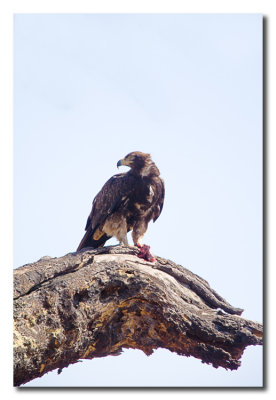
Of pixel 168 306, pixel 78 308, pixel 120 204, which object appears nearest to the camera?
Answer: pixel 78 308

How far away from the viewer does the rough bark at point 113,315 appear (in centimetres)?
497

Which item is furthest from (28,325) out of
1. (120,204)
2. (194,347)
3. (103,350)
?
(120,204)

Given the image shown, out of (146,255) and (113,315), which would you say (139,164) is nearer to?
(146,255)

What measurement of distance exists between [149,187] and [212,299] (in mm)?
2409

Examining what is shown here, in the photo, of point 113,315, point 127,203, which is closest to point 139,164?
point 127,203

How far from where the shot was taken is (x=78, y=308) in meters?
5.24

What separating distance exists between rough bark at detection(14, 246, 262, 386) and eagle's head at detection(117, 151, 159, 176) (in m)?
2.33

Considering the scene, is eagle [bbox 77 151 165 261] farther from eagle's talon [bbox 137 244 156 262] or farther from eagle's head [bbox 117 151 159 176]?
eagle's talon [bbox 137 244 156 262]

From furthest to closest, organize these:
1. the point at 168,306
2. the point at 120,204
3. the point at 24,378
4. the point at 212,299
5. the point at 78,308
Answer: the point at 120,204 → the point at 212,299 → the point at 168,306 → the point at 78,308 → the point at 24,378

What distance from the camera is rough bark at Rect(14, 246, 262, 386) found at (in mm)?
4973

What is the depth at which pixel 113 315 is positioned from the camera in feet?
18.4

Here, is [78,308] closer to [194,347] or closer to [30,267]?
[30,267]

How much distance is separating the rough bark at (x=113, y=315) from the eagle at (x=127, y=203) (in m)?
1.93

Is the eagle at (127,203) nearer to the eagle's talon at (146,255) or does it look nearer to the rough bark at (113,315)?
the eagle's talon at (146,255)
